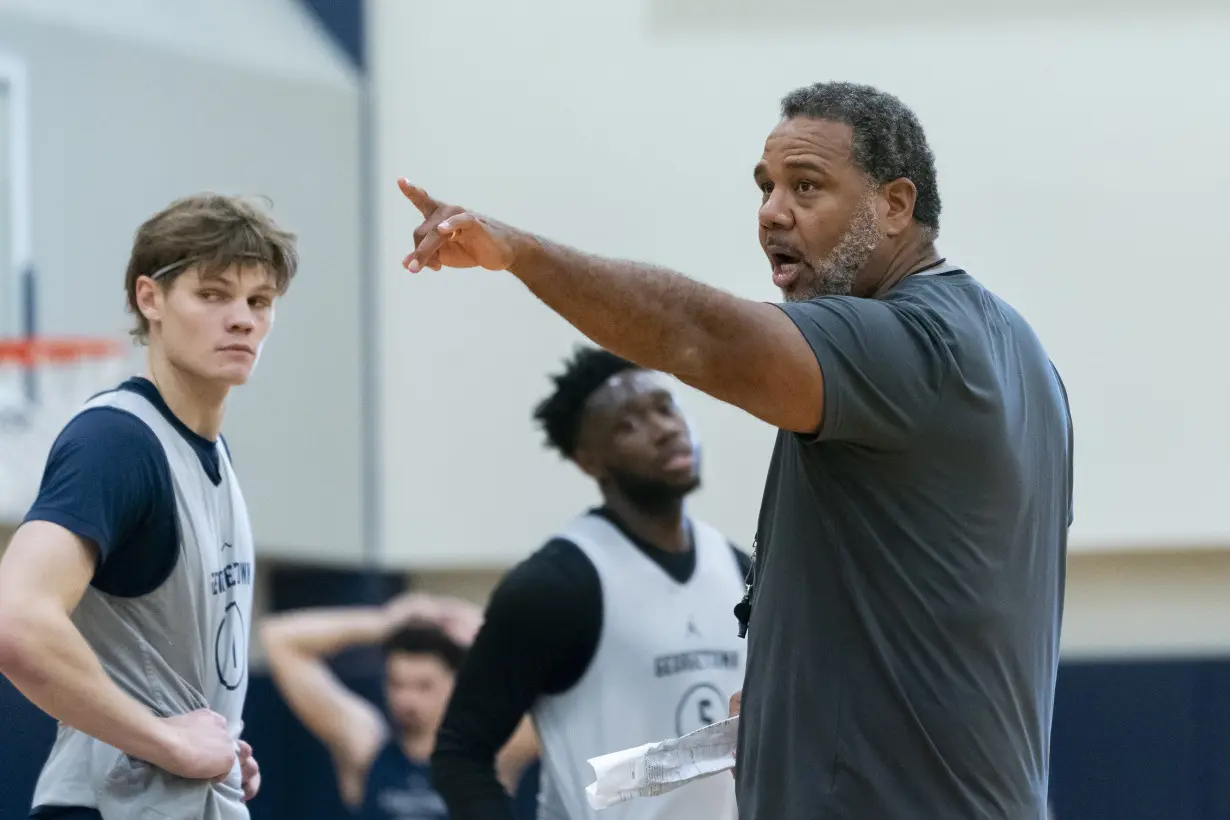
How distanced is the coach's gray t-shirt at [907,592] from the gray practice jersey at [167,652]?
3.29 feet

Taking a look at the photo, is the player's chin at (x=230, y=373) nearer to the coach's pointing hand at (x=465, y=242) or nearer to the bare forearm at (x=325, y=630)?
the coach's pointing hand at (x=465, y=242)

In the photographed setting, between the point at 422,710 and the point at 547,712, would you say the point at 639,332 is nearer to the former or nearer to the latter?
the point at 547,712

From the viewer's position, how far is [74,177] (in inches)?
330

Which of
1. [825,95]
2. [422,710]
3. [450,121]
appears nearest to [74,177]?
[450,121]

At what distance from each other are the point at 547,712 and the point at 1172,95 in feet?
21.2

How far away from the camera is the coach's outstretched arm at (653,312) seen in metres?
1.99

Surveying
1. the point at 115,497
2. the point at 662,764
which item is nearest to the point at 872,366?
the point at 662,764

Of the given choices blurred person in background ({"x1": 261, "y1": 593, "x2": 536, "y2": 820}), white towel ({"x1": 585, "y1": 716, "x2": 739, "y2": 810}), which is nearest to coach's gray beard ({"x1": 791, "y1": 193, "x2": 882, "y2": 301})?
white towel ({"x1": 585, "y1": 716, "x2": 739, "y2": 810})

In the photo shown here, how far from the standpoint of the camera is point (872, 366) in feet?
6.81

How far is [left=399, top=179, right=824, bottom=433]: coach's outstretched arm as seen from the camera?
1.99 m

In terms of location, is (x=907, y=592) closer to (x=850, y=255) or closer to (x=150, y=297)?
(x=850, y=255)

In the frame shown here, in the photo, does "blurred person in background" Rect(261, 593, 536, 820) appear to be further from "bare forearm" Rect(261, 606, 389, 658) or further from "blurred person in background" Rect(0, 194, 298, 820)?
"blurred person in background" Rect(0, 194, 298, 820)

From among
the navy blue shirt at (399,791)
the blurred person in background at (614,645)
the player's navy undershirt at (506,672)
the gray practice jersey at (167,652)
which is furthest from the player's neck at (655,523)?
the navy blue shirt at (399,791)

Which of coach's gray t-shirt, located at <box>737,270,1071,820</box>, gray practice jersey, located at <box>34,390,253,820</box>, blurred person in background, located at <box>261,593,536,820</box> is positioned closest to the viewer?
coach's gray t-shirt, located at <box>737,270,1071,820</box>
